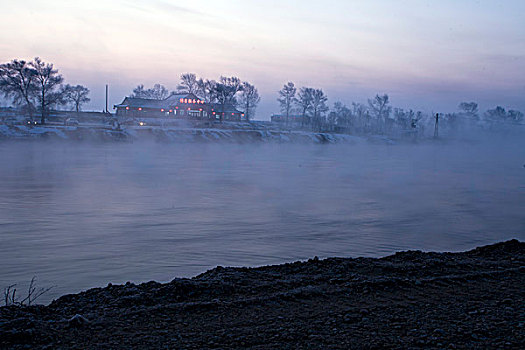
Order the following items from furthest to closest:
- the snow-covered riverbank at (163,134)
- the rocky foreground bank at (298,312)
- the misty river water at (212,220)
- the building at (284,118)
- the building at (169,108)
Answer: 1. the building at (284,118)
2. the building at (169,108)
3. the snow-covered riverbank at (163,134)
4. the misty river water at (212,220)
5. the rocky foreground bank at (298,312)

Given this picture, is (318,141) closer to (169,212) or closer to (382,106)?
(169,212)

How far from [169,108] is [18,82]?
88.2ft

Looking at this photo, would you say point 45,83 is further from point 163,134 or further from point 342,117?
point 342,117

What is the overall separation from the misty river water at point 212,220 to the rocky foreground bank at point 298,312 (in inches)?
110

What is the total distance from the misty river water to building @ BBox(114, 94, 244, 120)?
2265 inches

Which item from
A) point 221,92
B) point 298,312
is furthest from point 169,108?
point 298,312

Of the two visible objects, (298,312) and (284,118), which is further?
(284,118)

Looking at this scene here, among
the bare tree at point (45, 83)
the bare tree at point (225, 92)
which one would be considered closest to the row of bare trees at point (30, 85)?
the bare tree at point (45, 83)

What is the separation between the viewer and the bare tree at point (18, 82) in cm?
6719

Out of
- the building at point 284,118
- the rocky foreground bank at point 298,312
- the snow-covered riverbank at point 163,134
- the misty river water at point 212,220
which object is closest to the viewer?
the rocky foreground bank at point 298,312

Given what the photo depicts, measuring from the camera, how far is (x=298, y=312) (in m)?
5.13

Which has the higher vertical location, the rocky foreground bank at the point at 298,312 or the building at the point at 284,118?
the building at the point at 284,118

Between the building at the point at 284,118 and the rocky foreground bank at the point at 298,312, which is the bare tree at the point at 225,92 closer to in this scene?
the building at the point at 284,118

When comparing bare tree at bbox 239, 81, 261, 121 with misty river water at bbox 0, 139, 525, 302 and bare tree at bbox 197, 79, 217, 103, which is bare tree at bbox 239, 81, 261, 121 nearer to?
bare tree at bbox 197, 79, 217, 103
